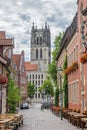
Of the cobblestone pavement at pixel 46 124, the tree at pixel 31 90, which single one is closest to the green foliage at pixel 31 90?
the tree at pixel 31 90

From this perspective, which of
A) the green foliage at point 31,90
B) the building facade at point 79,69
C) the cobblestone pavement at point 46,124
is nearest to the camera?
the cobblestone pavement at point 46,124

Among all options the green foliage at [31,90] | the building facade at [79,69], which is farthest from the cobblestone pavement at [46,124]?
the green foliage at [31,90]

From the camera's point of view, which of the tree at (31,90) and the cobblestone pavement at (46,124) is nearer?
the cobblestone pavement at (46,124)

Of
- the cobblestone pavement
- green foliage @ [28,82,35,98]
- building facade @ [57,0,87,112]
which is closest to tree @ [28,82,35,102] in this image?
green foliage @ [28,82,35,98]

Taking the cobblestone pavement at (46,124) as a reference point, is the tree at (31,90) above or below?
above

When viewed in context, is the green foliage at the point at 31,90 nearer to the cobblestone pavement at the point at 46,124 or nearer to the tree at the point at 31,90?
the tree at the point at 31,90

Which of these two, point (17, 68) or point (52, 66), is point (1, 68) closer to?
point (52, 66)

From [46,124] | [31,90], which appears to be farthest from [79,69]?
[31,90]

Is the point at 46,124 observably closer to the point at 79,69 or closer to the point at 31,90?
the point at 79,69

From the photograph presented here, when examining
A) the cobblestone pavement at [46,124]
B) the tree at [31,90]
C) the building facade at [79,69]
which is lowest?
the cobblestone pavement at [46,124]

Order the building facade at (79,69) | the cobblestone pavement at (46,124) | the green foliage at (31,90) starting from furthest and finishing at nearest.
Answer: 1. the green foliage at (31,90)
2. the building facade at (79,69)
3. the cobblestone pavement at (46,124)

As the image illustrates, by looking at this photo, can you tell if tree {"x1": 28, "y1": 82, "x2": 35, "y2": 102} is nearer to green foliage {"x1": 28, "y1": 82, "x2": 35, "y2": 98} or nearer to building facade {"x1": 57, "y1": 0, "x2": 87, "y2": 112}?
green foliage {"x1": 28, "y1": 82, "x2": 35, "y2": 98}

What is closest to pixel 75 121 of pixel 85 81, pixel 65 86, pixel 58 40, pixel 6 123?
pixel 85 81

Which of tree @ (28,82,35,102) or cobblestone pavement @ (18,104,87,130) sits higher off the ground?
tree @ (28,82,35,102)
